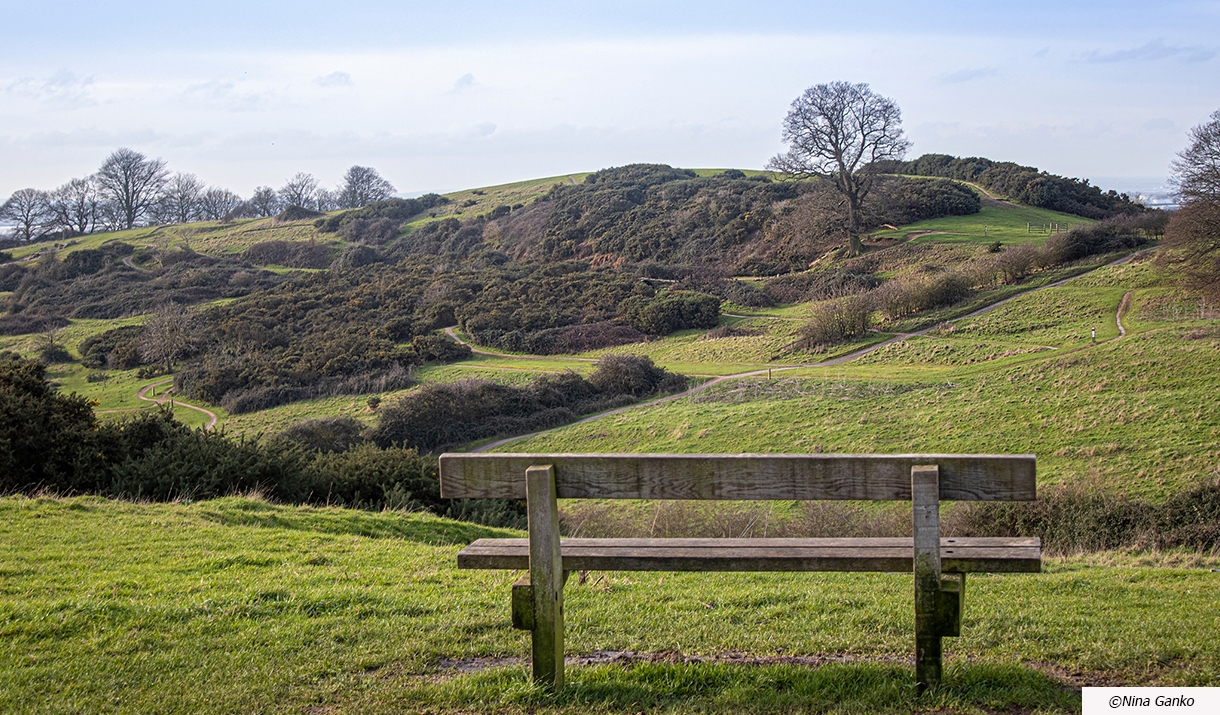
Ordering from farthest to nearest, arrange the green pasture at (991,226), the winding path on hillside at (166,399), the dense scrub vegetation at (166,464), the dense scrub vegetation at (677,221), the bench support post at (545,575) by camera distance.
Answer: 1. the dense scrub vegetation at (677,221)
2. the green pasture at (991,226)
3. the winding path on hillside at (166,399)
4. the dense scrub vegetation at (166,464)
5. the bench support post at (545,575)

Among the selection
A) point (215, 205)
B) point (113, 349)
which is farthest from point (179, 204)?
point (113, 349)

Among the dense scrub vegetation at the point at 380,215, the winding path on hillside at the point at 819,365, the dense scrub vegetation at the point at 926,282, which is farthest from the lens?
the dense scrub vegetation at the point at 380,215

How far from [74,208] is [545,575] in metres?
97.7

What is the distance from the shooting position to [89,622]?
15.2 feet

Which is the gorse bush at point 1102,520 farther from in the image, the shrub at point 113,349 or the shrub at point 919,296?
the shrub at point 113,349

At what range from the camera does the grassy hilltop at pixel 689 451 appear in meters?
3.89

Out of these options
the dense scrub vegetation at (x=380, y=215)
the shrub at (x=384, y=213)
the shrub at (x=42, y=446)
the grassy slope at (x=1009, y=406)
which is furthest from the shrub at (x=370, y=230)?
the shrub at (x=42, y=446)

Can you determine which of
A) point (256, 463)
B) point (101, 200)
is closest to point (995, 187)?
point (256, 463)

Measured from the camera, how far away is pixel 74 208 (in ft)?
272

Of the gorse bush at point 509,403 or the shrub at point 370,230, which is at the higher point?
the shrub at point 370,230

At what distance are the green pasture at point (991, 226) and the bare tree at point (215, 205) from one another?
79247 mm

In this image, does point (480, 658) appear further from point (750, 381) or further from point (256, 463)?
point (750, 381)

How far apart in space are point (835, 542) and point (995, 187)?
66.2 metres

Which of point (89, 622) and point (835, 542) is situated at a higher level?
point (835, 542)
